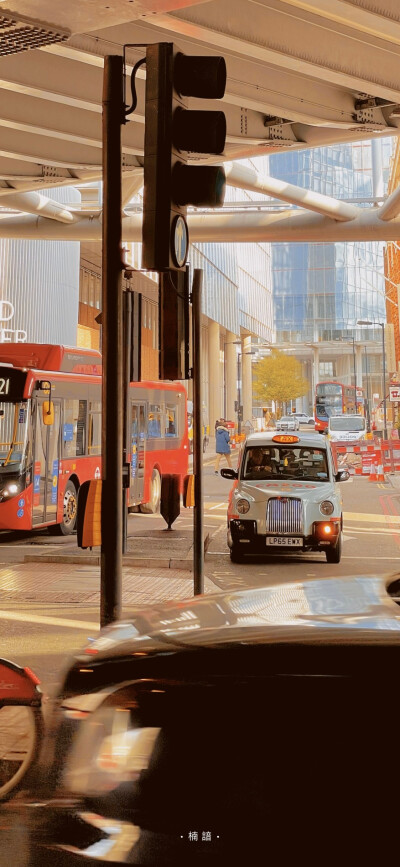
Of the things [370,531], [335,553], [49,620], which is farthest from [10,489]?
[49,620]

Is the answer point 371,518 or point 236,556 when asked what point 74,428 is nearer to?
point 236,556

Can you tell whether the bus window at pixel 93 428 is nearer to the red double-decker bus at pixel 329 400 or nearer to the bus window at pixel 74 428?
the bus window at pixel 74 428

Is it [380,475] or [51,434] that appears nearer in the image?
[51,434]

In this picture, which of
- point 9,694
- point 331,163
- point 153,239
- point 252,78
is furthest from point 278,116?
point 331,163

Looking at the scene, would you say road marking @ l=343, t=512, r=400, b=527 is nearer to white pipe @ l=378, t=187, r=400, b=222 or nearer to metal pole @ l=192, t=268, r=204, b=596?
white pipe @ l=378, t=187, r=400, b=222

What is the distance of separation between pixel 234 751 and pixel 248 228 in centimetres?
2779

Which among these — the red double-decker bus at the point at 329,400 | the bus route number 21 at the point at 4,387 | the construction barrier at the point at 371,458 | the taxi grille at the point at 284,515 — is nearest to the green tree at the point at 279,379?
the red double-decker bus at the point at 329,400

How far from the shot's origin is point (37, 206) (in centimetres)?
2884

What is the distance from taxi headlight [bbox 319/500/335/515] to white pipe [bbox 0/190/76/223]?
48.2ft

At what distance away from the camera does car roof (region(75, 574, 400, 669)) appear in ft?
9.57

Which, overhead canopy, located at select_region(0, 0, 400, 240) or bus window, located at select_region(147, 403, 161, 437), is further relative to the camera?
bus window, located at select_region(147, 403, 161, 437)

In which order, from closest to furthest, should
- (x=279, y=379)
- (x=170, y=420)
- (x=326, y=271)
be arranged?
(x=170, y=420) → (x=279, y=379) → (x=326, y=271)

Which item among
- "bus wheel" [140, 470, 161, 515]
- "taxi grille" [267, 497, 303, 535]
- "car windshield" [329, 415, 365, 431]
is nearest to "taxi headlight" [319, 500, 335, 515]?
"taxi grille" [267, 497, 303, 535]

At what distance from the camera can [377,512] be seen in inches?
971
